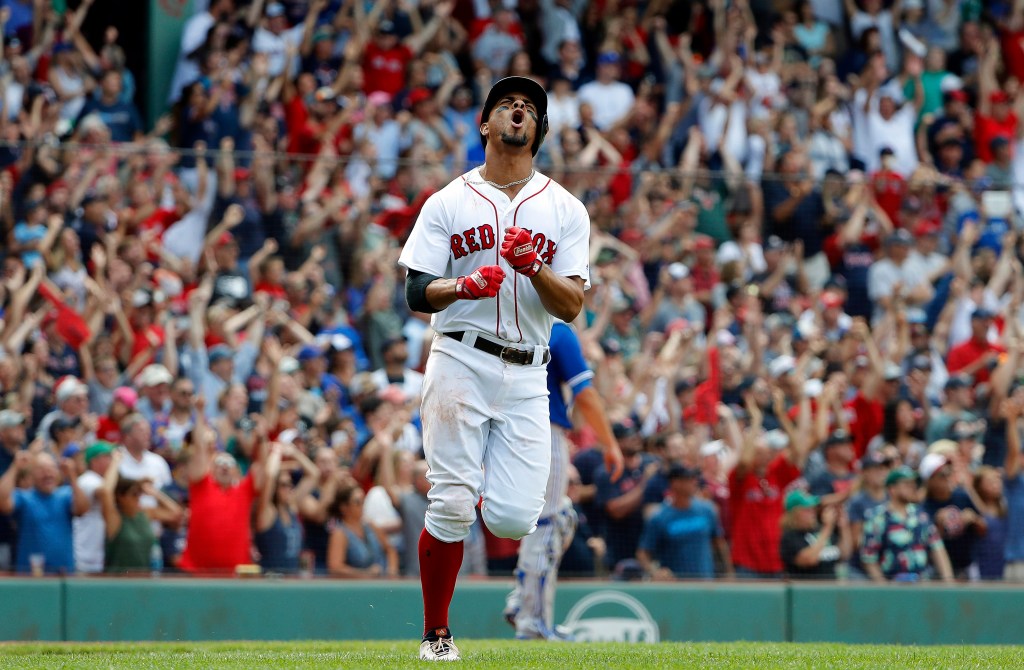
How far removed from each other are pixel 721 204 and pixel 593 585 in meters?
3.71

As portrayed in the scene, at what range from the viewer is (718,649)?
670 cm

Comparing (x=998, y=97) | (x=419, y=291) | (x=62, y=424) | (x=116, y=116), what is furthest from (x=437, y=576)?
(x=998, y=97)

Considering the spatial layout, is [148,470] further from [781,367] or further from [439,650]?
[781,367]

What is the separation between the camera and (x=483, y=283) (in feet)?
17.3

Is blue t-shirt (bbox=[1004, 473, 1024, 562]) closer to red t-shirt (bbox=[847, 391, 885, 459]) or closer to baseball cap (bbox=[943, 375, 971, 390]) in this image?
baseball cap (bbox=[943, 375, 971, 390])

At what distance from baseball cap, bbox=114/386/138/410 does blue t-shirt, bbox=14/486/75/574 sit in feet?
3.08

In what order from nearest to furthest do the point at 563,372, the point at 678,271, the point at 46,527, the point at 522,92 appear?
the point at 522,92 → the point at 563,372 → the point at 46,527 → the point at 678,271

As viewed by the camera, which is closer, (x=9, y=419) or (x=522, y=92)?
(x=522, y=92)

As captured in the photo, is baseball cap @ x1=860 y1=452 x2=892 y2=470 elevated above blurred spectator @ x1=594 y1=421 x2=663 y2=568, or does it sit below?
above

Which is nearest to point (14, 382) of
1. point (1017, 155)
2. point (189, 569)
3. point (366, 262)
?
point (189, 569)

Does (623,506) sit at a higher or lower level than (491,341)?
lower

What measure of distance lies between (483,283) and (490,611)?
15.6 feet

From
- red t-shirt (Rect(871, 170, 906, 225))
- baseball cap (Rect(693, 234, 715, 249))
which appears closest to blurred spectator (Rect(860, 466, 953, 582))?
baseball cap (Rect(693, 234, 715, 249))

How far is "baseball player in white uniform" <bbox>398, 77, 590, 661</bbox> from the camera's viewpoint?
557cm
